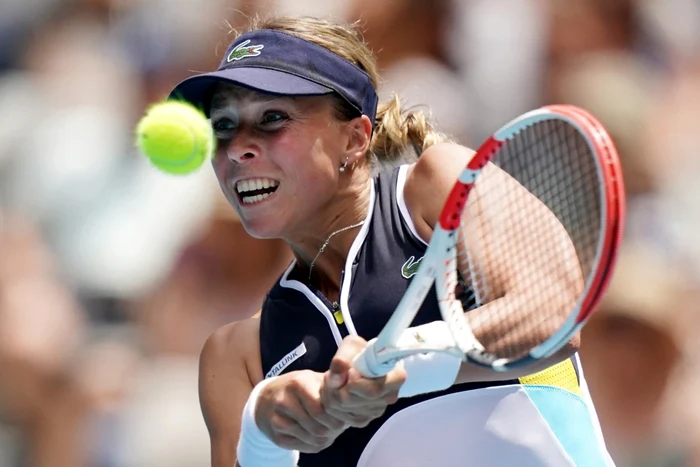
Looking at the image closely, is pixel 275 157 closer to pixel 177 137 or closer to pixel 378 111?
pixel 177 137

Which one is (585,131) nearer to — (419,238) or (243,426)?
(419,238)

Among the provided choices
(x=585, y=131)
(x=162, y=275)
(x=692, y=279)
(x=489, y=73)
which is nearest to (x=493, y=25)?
(x=489, y=73)

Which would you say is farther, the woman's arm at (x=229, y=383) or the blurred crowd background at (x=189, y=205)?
the blurred crowd background at (x=189, y=205)

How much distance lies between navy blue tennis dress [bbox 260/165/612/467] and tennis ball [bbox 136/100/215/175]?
452 mm

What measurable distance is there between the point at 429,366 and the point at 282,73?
34.0 inches

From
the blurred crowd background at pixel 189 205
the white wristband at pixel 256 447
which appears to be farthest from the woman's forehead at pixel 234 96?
the blurred crowd background at pixel 189 205

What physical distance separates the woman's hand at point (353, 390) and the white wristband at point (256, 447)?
33 centimetres

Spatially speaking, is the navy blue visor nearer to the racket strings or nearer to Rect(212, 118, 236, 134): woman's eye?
Rect(212, 118, 236, 134): woman's eye

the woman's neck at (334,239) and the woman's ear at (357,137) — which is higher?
the woman's ear at (357,137)

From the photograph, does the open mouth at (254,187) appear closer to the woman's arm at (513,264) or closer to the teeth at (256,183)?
the teeth at (256,183)

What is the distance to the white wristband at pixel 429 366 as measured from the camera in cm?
200

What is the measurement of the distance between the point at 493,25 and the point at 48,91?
5.98 ft

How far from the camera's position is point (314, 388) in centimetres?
193

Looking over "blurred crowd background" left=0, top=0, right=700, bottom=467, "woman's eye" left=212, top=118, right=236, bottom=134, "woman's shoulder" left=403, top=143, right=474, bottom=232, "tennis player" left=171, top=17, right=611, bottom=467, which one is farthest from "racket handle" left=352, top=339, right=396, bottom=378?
"blurred crowd background" left=0, top=0, right=700, bottom=467
